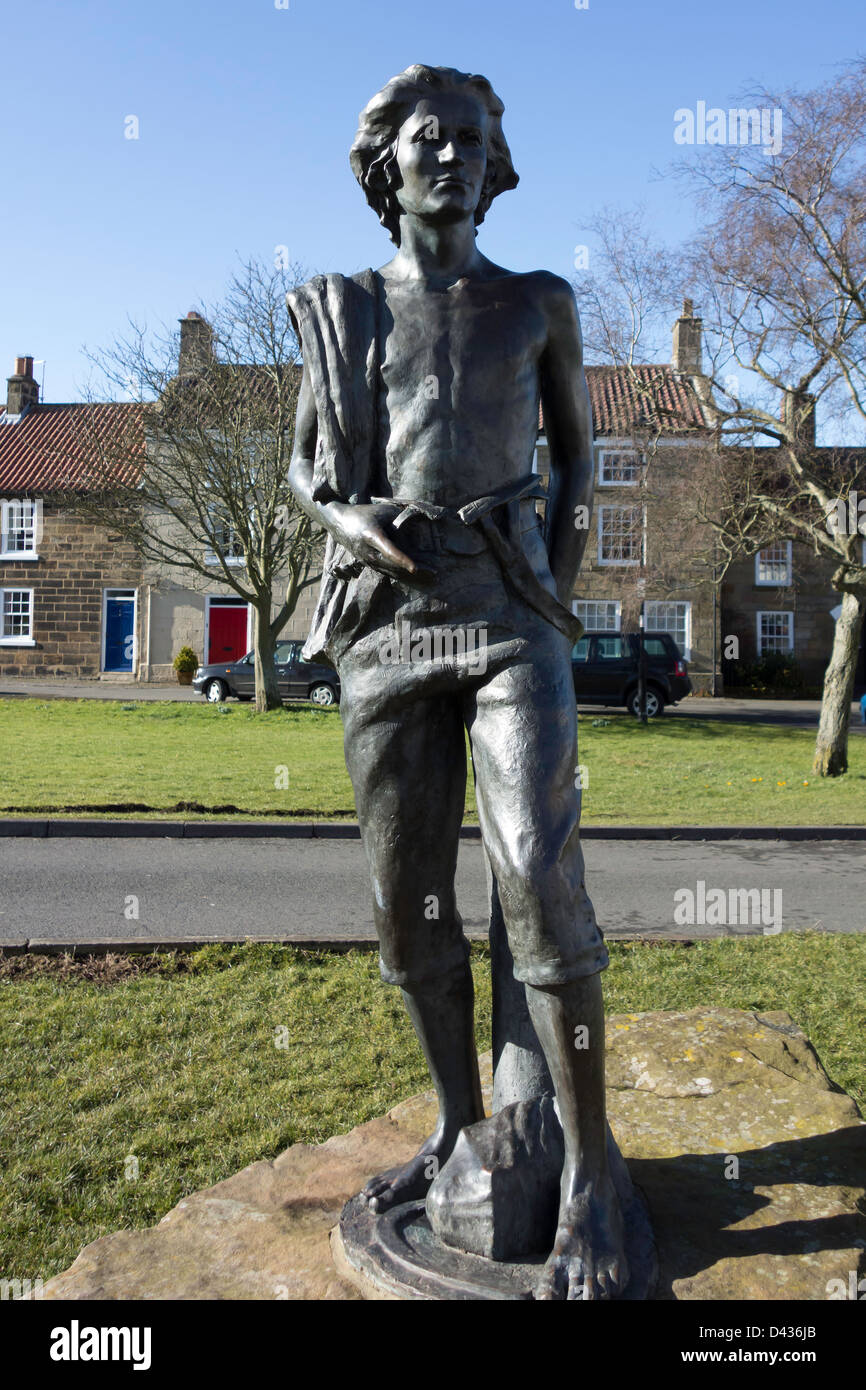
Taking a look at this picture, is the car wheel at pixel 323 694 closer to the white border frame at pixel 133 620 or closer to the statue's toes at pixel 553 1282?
the white border frame at pixel 133 620

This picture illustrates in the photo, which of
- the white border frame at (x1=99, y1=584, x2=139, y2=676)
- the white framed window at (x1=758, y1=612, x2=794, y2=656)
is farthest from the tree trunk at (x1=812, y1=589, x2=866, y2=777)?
the white border frame at (x1=99, y1=584, x2=139, y2=676)

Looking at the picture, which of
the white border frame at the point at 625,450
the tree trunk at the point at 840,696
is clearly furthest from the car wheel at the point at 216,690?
the tree trunk at the point at 840,696

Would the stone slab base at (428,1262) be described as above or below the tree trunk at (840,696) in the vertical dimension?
below

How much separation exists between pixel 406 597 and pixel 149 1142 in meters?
2.15

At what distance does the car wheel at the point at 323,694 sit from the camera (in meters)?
23.3

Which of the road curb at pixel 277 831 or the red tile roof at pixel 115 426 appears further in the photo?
the red tile roof at pixel 115 426

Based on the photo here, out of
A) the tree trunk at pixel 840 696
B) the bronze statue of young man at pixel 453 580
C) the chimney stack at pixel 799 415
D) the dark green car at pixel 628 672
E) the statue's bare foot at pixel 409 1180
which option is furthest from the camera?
the dark green car at pixel 628 672

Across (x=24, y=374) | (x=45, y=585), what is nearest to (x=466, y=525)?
(x=45, y=585)

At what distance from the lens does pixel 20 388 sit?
35750 mm

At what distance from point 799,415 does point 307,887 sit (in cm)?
1090

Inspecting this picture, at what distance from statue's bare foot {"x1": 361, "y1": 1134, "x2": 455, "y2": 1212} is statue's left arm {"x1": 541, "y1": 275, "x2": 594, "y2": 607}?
4.53 feet

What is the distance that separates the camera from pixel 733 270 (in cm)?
1466

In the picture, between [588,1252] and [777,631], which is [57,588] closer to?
[777,631]

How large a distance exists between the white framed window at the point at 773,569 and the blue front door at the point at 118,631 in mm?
17939
